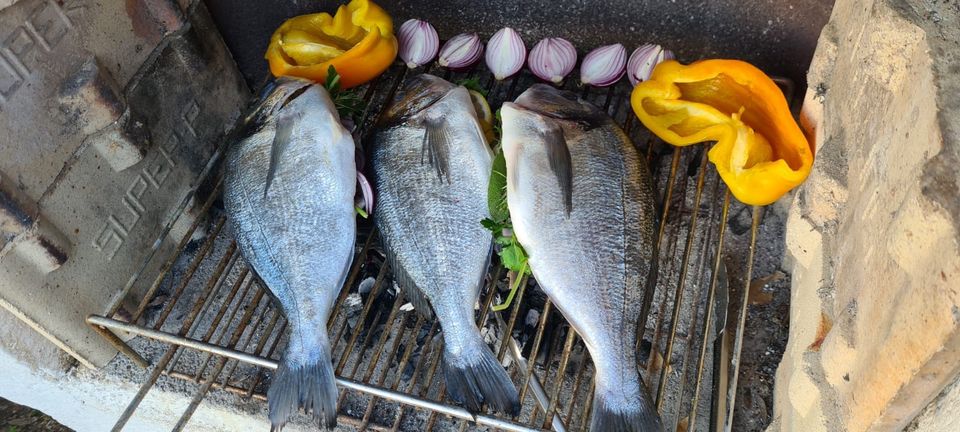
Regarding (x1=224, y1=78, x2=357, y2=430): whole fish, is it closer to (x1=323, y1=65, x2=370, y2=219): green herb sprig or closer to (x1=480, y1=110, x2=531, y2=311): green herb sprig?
(x1=323, y1=65, x2=370, y2=219): green herb sprig

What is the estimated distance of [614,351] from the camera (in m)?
1.97

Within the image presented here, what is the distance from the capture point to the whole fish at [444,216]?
2.01 meters

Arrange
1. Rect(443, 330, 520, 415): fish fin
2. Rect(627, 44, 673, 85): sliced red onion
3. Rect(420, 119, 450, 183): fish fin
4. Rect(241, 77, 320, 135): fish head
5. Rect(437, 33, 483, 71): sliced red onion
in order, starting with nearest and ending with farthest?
Rect(443, 330, 520, 415): fish fin < Rect(420, 119, 450, 183): fish fin < Rect(241, 77, 320, 135): fish head < Rect(627, 44, 673, 85): sliced red onion < Rect(437, 33, 483, 71): sliced red onion

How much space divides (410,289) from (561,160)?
627 millimetres

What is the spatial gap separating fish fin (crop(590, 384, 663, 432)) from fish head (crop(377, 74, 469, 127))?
1.14 metres

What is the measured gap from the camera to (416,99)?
246 cm

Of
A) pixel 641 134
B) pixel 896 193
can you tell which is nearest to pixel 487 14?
pixel 641 134

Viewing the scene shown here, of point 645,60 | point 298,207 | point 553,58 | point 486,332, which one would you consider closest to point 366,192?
point 298,207

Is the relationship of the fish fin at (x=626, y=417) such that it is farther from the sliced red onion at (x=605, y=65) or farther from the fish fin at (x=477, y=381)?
the sliced red onion at (x=605, y=65)

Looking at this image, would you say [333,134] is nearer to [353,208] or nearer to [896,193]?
[353,208]

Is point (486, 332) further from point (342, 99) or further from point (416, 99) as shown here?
point (342, 99)

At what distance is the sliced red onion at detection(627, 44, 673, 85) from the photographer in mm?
2574

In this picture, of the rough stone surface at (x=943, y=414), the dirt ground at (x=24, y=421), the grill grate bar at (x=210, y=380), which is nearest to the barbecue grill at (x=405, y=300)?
the grill grate bar at (x=210, y=380)

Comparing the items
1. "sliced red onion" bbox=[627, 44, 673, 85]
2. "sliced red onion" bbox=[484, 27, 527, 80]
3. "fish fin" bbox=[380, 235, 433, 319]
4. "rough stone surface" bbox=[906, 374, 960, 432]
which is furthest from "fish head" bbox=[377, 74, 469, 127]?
"rough stone surface" bbox=[906, 374, 960, 432]
